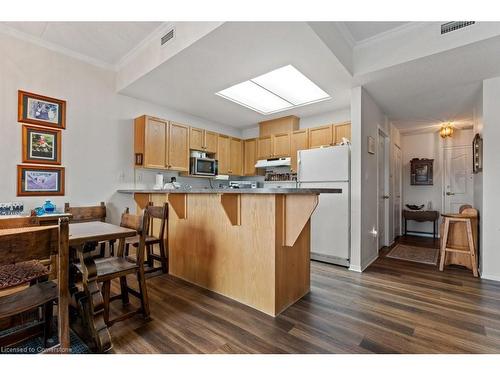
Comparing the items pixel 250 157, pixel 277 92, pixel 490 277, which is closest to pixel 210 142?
pixel 250 157

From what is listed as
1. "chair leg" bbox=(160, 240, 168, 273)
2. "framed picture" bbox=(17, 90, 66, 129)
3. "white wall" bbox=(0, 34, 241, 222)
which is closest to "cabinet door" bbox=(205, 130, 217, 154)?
"white wall" bbox=(0, 34, 241, 222)

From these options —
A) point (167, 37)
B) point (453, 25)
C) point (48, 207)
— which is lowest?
point (48, 207)

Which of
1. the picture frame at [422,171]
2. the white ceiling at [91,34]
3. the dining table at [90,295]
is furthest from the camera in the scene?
the picture frame at [422,171]

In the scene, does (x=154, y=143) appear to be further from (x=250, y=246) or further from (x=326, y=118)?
(x=326, y=118)

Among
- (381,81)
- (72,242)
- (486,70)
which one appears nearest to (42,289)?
(72,242)

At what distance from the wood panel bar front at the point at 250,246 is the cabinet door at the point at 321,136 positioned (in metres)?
2.22

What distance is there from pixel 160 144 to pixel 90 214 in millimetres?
1405

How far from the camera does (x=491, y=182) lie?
2807 millimetres

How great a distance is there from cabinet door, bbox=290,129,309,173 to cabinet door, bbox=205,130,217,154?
1.52 meters

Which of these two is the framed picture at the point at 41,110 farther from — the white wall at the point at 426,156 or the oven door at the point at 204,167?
the white wall at the point at 426,156

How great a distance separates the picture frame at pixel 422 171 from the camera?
5.43m

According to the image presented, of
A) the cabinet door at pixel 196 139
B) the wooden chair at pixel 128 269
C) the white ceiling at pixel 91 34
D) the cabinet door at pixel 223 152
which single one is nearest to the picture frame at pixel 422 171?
the cabinet door at pixel 223 152

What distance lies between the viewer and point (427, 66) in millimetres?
2555
